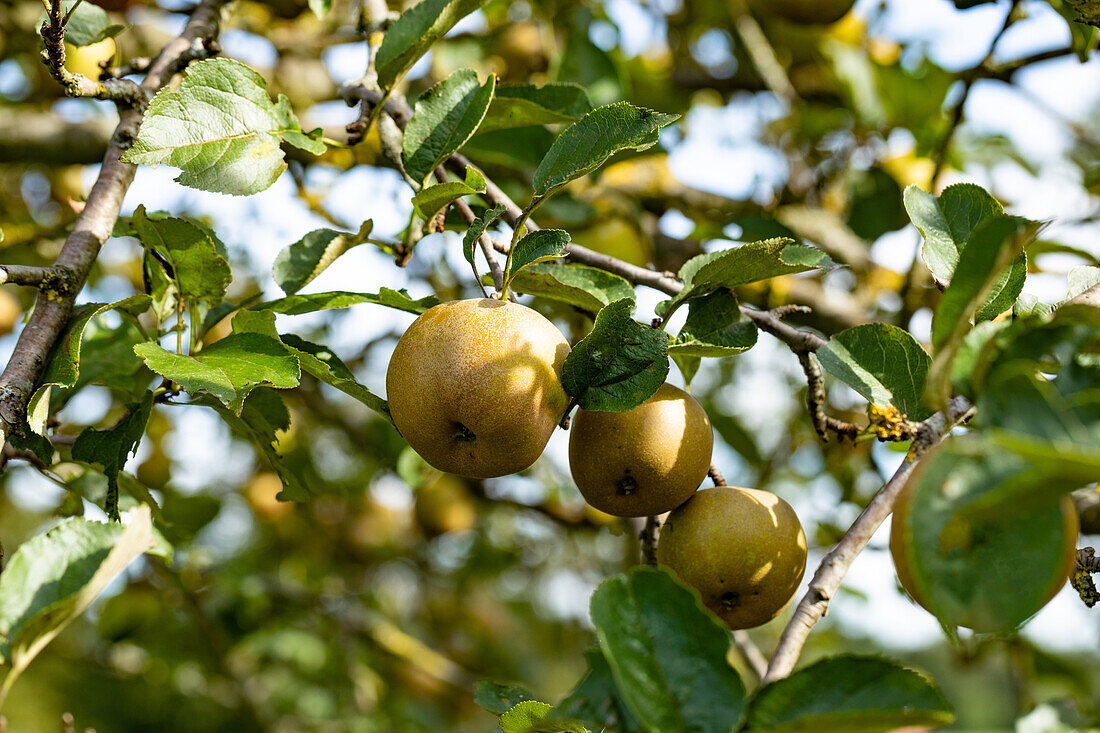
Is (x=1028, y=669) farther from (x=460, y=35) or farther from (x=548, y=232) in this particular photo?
(x=460, y=35)

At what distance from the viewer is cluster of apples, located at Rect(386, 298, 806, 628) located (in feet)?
2.71

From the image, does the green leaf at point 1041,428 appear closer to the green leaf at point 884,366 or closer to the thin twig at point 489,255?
the green leaf at point 884,366

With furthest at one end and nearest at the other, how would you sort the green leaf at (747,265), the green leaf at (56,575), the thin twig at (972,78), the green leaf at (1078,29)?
the thin twig at (972,78) → the green leaf at (1078,29) → the green leaf at (747,265) → the green leaf at (56,575)

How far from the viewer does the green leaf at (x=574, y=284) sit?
964mm

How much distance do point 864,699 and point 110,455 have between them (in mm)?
861

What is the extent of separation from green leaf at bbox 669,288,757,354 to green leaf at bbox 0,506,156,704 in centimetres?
60

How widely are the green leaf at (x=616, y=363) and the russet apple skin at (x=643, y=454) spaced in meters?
0.10

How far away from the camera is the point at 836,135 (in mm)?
2664

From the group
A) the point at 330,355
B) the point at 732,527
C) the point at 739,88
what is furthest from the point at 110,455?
the point at 739,88

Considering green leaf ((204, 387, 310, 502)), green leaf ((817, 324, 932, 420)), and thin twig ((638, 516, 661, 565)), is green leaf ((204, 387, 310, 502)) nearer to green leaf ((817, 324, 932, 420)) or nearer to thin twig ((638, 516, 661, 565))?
thin twig ((638, 516, 661, 565))

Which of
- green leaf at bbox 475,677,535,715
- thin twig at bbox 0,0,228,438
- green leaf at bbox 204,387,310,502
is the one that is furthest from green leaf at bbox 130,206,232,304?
green leaf at bbox 475,677,535,715

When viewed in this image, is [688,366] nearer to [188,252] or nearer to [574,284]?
[574,284]

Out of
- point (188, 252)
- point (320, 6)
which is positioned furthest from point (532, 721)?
point (320, 6)

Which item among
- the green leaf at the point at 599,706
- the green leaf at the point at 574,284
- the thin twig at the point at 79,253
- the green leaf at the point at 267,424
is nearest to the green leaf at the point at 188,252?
the thin twig at the point at 79,253
